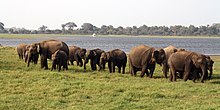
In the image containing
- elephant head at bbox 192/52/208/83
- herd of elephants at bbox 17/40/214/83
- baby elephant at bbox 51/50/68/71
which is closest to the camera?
elephant head at bbox 192/52/208/83

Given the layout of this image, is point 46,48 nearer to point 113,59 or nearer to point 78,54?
point 78,54

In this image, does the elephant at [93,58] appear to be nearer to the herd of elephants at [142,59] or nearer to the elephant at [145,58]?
the herd of elephants at [142,59]

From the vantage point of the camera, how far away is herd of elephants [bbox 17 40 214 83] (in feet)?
67.8

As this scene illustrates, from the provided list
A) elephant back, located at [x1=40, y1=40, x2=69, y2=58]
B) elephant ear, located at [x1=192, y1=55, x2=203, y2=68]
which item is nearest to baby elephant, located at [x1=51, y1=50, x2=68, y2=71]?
elephant back, located at [x1=40, y1=40, x2=69, y2=58]

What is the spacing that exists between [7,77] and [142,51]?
306 inches

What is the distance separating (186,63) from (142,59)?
3.34m

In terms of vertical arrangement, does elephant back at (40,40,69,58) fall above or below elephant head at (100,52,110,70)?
above

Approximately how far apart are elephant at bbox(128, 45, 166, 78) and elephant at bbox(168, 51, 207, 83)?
989 millimetres

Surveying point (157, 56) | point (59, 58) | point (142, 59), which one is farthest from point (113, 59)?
point (157, 56)

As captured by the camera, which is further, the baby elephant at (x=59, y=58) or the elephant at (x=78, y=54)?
the elephant at (x=78, y=54)

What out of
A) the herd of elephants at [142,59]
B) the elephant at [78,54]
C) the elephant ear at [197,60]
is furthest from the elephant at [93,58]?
the elephant ear at [197,60]

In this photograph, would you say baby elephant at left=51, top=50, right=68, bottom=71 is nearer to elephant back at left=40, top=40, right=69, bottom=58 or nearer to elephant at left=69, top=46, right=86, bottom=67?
elephant back at left=40, top=40, right=69, bottom=58

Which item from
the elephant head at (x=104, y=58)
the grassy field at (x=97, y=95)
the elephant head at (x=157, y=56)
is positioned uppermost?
the elephant head at (x=157, y=56)

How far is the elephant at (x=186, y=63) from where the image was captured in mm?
20078
